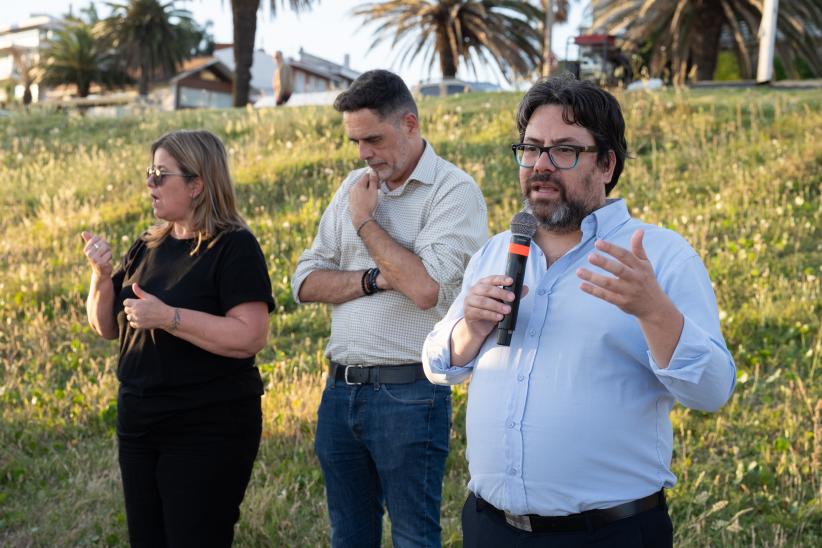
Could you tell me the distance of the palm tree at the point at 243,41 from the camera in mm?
25156

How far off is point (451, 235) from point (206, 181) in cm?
109

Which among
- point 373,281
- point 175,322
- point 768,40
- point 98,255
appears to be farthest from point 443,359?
point 768,40

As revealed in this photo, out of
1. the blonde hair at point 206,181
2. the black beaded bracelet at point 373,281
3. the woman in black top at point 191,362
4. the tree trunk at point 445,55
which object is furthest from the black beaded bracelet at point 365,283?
the tree trunk at point 445,55

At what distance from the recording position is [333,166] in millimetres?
13070

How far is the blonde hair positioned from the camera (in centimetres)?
399

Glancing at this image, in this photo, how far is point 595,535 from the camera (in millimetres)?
2629

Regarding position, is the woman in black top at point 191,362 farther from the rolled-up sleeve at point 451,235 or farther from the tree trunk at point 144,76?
the tree trunk at point 144,76

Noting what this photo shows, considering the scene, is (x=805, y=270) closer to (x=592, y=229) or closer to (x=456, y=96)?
(x=592, y=229)

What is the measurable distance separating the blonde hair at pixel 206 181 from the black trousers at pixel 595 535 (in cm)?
178


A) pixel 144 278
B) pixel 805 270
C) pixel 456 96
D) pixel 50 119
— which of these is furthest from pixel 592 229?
pixel 50 119

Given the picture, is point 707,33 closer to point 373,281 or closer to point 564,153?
point 373,281

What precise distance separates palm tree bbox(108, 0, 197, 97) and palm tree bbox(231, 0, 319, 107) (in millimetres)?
32186

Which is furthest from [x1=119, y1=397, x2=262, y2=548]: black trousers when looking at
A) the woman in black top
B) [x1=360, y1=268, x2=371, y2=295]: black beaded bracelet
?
[x1=360, y1=268, x2=371, y2=295]: black beaded bracelet

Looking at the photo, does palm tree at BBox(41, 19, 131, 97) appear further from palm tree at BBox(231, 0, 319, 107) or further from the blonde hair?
the blonde hair
